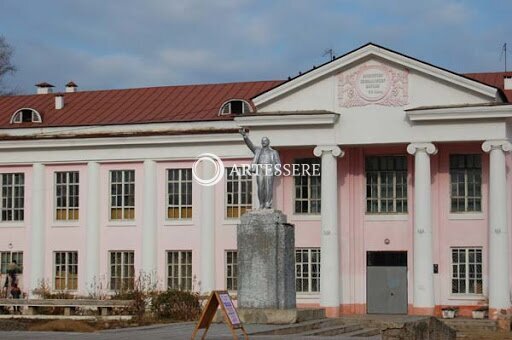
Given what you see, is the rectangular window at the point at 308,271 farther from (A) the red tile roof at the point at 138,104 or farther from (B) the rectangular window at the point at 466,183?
(A) the red tile roof at the point at 138,104

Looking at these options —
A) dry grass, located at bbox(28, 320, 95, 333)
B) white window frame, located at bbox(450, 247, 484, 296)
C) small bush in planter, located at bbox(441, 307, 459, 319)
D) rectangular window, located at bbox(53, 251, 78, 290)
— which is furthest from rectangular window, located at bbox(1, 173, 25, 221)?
small bush in planter, located at bbox(441, 307, 459, 319)

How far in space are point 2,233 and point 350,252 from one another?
1388 cm

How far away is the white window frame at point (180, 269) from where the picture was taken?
41562 mm

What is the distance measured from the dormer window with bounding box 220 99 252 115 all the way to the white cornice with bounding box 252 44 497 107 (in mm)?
2815

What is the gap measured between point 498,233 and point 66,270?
1662cm

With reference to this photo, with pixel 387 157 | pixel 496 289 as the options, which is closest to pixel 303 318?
pixel 496 289

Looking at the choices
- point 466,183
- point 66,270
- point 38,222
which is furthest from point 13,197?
point 466,183

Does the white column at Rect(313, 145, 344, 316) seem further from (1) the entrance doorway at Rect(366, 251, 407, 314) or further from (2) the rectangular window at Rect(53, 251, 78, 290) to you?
(2) the rectangular window at Rect(53, 251, 78, 290)

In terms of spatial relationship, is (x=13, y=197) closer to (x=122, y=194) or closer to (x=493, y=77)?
(x=122, y=194)

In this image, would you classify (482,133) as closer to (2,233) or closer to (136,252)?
(136,252)

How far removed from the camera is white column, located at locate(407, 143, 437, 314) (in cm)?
3709

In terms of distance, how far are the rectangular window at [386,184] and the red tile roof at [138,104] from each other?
5.75 metres

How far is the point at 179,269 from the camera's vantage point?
137ft

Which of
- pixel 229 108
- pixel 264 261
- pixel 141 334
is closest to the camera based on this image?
pixel 141 334
